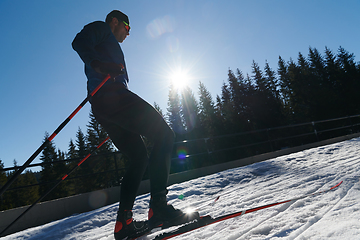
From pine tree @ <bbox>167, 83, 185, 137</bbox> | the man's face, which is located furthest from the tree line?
the man's face

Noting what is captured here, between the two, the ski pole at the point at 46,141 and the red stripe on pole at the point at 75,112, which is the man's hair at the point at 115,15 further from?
the red stripe on pole at the point at 75,112

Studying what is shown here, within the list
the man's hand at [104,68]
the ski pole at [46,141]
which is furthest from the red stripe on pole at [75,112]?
the man's hand at [104,68]

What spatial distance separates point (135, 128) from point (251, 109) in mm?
32248

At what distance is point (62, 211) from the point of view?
4211 millimetres

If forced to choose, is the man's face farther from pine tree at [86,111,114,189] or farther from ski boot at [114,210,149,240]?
pine tree at [86,111,114,189]

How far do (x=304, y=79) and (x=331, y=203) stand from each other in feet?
124

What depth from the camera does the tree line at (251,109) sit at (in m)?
29.3

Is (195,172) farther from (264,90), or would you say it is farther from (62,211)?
(264,90)

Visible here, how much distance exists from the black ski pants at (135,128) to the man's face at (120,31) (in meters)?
0.60

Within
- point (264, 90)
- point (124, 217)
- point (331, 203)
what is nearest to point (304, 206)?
Result: point (331, 203)

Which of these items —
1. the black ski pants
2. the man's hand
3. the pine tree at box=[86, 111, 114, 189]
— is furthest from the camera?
the pine tree at box=[86, 111, 114, 189]

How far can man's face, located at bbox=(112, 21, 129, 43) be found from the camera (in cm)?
190

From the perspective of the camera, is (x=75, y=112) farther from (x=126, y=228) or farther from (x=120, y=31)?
(x=126, y=228)

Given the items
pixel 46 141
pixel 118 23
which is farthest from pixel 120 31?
pixel 46 141
